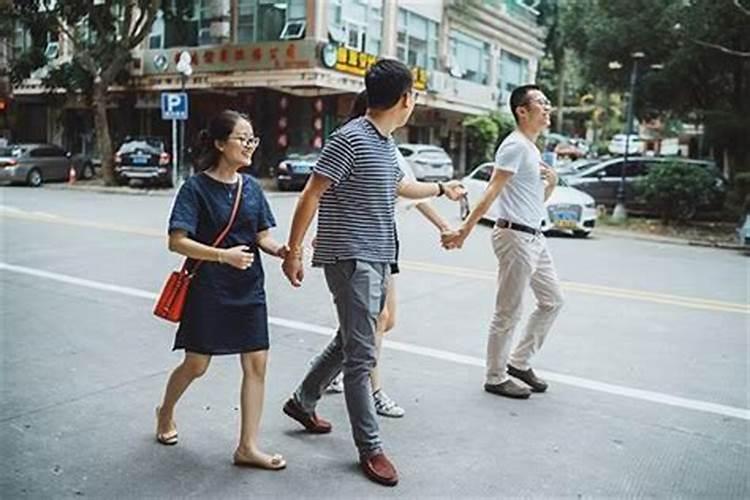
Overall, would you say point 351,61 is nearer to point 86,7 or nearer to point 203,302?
point 86,7

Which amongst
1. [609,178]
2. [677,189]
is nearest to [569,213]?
[677,189]

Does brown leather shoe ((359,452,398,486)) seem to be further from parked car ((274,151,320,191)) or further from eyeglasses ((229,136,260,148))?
parked car ((274,151,320,191))

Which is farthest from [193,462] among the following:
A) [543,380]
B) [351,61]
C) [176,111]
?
[351,61]

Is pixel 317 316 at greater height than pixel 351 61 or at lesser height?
lesser

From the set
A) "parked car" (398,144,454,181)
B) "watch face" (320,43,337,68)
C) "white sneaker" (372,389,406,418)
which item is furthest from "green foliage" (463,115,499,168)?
"white sneaker" (372,389,406,418)

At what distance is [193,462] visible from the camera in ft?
10.7

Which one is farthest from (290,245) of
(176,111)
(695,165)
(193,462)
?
(695,165)

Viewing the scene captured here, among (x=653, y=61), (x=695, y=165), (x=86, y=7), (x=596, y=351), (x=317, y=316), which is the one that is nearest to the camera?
(x=86, y=7)

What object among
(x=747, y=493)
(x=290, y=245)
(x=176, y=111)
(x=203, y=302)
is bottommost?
(x=747, y=493)

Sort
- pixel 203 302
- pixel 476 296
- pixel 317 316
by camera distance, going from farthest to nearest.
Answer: pixel 476 296 < pixel 317 316 < pixel 203 302

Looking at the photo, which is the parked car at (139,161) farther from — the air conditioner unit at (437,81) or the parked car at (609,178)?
the air conditioner unit at (437,81)

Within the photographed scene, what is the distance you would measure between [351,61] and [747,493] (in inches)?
750

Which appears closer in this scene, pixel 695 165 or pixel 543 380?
pixel 543 380

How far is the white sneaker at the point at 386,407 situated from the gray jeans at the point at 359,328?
2.36 feet
